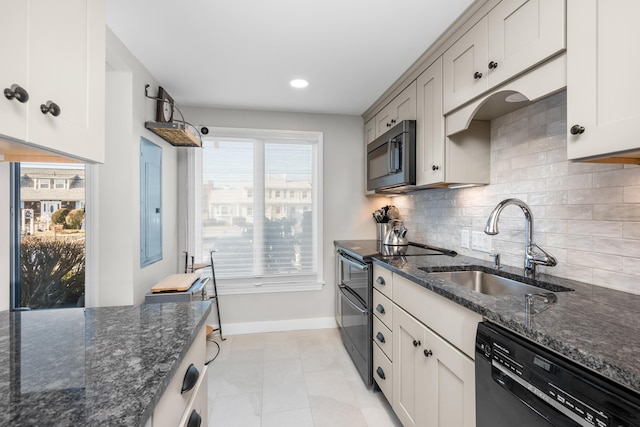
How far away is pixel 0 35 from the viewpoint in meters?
0.62

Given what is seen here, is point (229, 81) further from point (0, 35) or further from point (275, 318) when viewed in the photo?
point (275, 318)

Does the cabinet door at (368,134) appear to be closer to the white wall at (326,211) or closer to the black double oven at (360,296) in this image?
the white wall at (326,211)

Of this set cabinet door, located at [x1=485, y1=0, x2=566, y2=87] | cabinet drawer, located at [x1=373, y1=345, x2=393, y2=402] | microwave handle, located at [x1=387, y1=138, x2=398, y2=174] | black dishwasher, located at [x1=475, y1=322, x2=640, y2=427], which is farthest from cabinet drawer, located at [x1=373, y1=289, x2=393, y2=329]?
cabinet door, located at [x1=485, y1=0, x2=566, y2=87]

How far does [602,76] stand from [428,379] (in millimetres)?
1357

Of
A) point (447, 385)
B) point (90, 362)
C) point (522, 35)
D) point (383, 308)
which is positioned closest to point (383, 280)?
point (383, 308)

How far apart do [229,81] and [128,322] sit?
6.79 ft

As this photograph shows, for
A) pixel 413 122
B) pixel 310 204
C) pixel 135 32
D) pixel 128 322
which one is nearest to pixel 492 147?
pixel 413 122

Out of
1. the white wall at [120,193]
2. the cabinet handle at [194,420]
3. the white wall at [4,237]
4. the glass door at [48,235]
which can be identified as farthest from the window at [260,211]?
the cabinet handle at [194,420]

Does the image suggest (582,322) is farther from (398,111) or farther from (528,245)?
(398,111)

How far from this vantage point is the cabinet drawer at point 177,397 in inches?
26.1

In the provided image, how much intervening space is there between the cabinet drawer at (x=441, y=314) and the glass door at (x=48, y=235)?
1.99 m

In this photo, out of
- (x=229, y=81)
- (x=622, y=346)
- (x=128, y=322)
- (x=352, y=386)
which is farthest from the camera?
(x=229, y=81)

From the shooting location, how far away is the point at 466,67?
1621 mm

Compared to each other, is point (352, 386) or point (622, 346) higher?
point (622, 346)
